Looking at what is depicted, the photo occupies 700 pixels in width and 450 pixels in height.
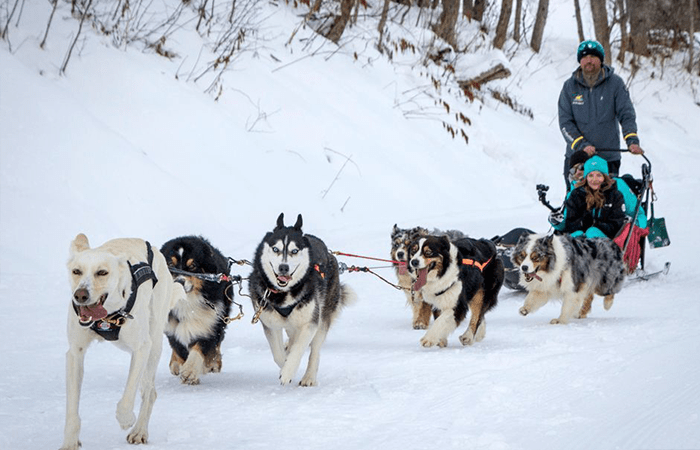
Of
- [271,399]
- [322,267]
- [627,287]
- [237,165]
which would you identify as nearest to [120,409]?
[271,399]

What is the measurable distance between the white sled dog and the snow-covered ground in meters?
0.25

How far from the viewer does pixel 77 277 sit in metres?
3.02

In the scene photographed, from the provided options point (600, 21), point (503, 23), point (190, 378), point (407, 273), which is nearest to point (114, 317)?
point (190, 378)

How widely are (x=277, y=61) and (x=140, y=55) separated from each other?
3122 millimetres

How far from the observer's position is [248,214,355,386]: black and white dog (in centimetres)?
461

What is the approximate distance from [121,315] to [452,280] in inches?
132

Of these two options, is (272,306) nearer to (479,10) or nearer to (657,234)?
(657,234)

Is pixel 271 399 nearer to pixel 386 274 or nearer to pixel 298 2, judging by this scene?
pixel 386 274

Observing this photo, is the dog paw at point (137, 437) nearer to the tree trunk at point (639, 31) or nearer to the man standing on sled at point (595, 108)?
the man standing on sled at point (595, 108)

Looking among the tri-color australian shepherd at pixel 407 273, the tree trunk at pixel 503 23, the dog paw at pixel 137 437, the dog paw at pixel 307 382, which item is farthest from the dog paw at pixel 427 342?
the tree trunk at pixel 503 23

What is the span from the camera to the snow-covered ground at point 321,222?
142 inches

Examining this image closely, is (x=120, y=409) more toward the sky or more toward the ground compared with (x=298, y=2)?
more toward the ground

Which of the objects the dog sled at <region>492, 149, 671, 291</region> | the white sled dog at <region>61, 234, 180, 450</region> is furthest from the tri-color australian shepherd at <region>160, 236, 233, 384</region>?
the dog sled at <region>492, 149, 671, 291</region>

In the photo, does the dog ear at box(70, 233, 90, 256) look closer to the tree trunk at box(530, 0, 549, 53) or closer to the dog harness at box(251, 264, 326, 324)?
the dog harness at box(251, 264, 326, 324)
